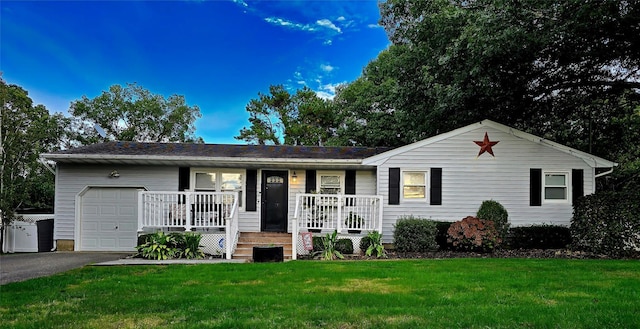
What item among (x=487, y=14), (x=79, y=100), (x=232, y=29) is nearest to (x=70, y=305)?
(x=487, y=14)

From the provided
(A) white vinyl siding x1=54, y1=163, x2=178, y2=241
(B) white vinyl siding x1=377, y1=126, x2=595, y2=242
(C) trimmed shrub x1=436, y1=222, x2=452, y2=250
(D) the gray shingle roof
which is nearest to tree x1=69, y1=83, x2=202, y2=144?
(D) the gray shingle roof

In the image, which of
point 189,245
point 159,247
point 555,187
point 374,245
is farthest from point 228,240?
point 555,187

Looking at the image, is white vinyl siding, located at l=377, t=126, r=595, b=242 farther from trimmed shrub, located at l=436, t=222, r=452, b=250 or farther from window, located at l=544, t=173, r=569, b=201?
trimmed shrub, located at l=436, t=222, r=452, b=250

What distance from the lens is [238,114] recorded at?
24453mm

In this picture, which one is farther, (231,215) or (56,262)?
(231,215)

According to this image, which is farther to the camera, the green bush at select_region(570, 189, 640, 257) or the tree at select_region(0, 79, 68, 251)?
the tree at select_region(0, 79, 68, 251)

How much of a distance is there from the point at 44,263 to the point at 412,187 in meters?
9.48

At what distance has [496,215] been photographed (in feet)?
31.3

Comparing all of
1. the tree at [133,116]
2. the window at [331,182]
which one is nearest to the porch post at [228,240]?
the window at [331,182]

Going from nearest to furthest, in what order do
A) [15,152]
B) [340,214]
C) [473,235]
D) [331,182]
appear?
1. [473,235]
2. [340,214]
3. [331,182]
4. [15,152]

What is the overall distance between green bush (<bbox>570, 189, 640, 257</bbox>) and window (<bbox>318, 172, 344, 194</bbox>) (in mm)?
6425

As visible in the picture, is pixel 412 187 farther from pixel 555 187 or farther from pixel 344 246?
pixel 555 187

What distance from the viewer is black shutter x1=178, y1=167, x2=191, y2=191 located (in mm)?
10539

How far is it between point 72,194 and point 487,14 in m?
12.0
